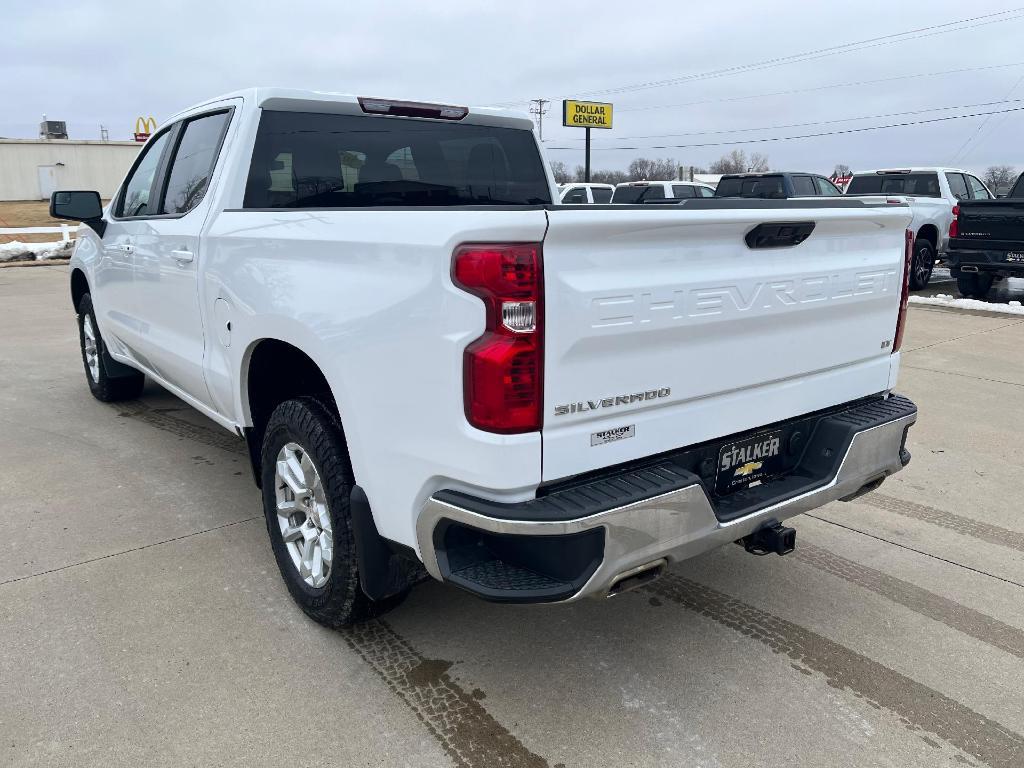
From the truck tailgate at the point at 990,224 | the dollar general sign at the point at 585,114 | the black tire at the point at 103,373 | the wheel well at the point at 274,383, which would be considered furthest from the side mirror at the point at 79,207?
the dollar general sign at the point at 585,114

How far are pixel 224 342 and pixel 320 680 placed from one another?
1.47 metres

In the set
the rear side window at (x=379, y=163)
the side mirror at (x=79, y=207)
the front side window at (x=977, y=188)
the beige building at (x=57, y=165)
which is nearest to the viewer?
the rear side window at (x=379, y=163)

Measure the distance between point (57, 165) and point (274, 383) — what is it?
73.0 m

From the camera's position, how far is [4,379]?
7.31m

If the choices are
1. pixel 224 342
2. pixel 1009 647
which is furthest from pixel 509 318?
pixel 1009 647

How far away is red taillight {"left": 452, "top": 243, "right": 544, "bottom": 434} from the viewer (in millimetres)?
2111

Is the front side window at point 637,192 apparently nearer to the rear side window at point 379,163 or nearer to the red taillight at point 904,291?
the rear side window at point 379,163

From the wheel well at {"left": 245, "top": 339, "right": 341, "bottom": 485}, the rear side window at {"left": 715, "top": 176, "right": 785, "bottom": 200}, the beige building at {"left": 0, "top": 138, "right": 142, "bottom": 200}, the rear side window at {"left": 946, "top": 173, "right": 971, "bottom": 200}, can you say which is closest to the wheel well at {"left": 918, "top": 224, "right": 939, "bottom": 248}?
the rear side window at {"left": 946, "top": 173, "right": 971, "bottom": 200}

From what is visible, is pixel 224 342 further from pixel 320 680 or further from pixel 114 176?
pixel 114 176

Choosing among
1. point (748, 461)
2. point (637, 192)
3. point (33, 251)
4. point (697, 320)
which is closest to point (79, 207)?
point (697, 320)

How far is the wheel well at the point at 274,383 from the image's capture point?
3053mm

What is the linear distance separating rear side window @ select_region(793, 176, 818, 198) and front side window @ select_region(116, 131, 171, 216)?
11.9 metres

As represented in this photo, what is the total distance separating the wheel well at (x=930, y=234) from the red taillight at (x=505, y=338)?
13.2 m

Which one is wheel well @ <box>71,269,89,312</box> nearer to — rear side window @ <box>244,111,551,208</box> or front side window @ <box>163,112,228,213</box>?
front side window @ <box>163,112,228,213</box>
